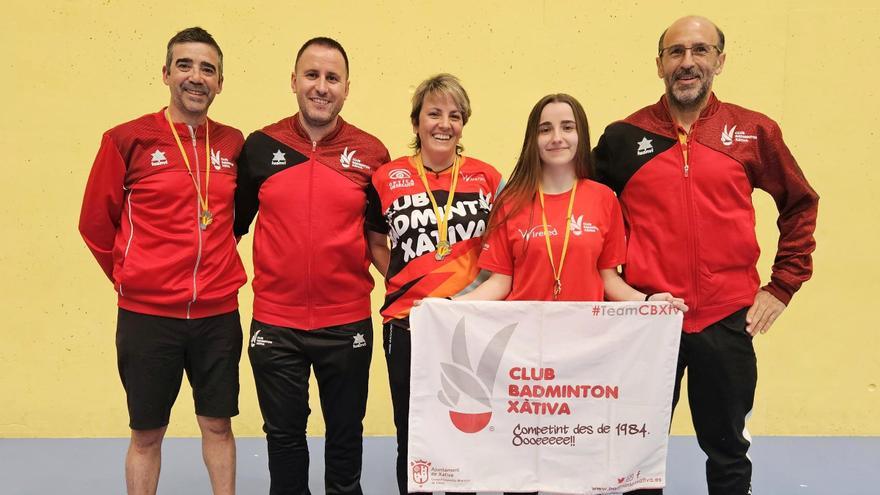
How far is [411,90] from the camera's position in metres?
4.29

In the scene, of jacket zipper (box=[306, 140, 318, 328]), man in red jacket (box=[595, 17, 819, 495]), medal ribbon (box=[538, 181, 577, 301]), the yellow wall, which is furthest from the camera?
the yellow wall

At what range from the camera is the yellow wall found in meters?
4.22

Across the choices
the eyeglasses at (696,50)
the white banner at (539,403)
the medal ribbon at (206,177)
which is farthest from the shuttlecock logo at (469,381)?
the eyeglasses at (696,50)

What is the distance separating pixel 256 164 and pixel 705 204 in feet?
5.91

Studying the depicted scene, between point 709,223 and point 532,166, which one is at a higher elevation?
point 532,166

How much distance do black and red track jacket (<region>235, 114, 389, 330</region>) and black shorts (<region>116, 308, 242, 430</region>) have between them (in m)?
0.23

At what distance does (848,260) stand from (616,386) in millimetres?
2876

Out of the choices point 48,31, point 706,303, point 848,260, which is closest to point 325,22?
point 48,31

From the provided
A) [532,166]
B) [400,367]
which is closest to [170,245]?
[400,367]

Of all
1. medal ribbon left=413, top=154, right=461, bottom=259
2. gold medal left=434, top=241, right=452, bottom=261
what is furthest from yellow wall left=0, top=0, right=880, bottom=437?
gold medal left=434, top=241, right=452, bottom=261

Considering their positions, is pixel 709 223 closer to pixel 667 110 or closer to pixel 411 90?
pixel 667 110

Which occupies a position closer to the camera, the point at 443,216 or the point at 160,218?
the point at 443,216

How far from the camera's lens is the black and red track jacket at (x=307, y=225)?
8.46 feet

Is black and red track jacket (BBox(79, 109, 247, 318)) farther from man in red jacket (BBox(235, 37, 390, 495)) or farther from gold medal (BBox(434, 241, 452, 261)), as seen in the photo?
gold medal (BBox(434, 241, 452, 261))
